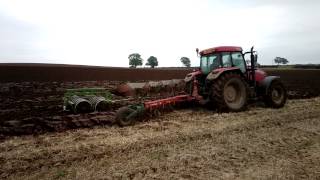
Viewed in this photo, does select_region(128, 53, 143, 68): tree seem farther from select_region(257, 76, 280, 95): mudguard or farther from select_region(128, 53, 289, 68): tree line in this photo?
select_region(257, 76, 280, 95): mudguard

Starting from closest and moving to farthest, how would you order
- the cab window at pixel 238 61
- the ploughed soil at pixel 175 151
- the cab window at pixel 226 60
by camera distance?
the ploughed soil at pixel 175 151
the cab window at pixel 226 60
the cab window at pixel 238 61

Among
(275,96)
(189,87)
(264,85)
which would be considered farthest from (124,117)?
(275,96)

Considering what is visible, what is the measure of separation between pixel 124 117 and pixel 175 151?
264 centimetres

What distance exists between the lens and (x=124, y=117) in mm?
8703

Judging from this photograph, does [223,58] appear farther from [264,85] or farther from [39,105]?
[39,105]

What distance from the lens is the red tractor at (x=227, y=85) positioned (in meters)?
10.1

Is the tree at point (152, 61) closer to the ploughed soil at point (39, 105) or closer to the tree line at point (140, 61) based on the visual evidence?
the tree line at point (140, 61)

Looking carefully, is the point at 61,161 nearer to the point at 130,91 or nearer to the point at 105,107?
the point at 105,107

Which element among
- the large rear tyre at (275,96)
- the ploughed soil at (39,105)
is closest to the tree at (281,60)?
the ploughed soil at (39,105)

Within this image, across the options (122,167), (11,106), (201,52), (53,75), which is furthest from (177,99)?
(53,75)

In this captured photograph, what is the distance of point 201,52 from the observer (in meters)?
11.2

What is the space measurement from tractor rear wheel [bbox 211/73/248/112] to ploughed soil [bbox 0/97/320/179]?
114 centimetres

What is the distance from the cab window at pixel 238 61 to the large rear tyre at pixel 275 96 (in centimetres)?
101

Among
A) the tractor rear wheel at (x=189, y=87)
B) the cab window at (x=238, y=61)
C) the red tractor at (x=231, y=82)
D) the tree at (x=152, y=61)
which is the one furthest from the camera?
the tree at (x=152, y=61)
